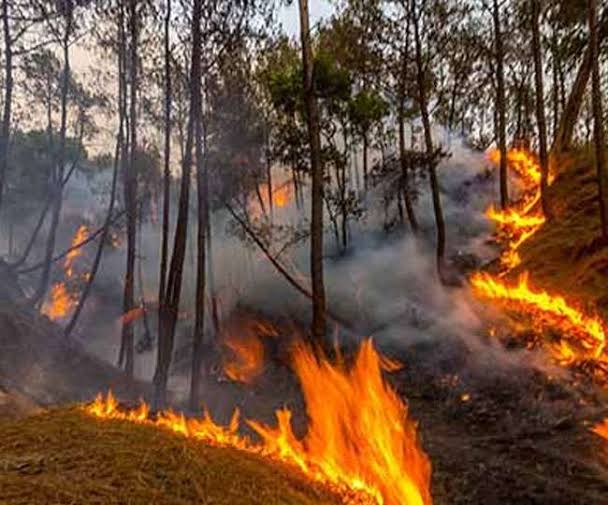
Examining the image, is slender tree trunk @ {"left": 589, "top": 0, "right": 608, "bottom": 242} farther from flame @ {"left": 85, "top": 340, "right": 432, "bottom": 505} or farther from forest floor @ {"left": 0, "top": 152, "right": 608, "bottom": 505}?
flame @ {"left": 85, "top": 340, "right": 432, "bottom": 505}

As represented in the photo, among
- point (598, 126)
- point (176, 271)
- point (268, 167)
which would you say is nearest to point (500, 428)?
point (598, 126)

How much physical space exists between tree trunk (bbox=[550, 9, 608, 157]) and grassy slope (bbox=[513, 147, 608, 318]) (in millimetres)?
863

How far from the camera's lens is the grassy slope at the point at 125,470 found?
327 centimetres

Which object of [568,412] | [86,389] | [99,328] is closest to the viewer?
[568,412]

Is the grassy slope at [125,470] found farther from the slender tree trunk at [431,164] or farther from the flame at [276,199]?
the flame at [276,199]

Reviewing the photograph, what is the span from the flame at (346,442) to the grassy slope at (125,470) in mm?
520

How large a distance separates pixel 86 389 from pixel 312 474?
1241 cm

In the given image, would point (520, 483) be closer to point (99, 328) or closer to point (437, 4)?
point (437, 4)

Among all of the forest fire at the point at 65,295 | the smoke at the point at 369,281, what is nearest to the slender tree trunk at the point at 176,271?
the smoke at the point at 369,281

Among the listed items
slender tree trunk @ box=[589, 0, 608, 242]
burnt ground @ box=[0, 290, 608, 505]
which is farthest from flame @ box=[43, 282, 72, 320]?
slender tree trunk @ box=[589, 0, 608, 242]

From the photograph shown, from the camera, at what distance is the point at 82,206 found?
1709 inches

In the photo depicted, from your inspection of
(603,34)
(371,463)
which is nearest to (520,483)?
(371,463)

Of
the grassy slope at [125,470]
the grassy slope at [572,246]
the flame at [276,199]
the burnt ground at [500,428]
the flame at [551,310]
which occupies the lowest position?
the burnt ground at [500,428]

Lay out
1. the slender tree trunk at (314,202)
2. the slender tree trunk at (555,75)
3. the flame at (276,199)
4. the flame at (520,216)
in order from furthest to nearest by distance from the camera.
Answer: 1. the flame at (276,199)
2. the slender tree trunk at (555,75)
3. the flame at (520,216)
4. the slender tree trunk at (314,202)
